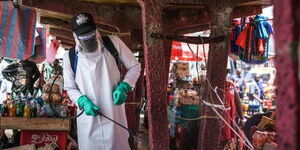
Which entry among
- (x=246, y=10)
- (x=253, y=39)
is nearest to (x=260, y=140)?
(x=246, y=10)

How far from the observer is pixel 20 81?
19.2 ft

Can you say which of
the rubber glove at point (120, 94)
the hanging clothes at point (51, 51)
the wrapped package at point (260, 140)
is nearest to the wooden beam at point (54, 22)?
the hanging clothes at point (51, 51)

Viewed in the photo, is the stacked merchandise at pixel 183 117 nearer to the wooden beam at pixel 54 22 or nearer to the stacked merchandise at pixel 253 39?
the stacked merchandise at pixel 253 39

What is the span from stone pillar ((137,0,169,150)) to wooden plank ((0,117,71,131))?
1.48 meters

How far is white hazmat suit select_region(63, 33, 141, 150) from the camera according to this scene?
140 inches

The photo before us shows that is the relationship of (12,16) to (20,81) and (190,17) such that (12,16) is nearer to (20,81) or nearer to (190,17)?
(20,81)

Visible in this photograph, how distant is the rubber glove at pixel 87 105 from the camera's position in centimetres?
333

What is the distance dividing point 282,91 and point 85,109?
259 cm

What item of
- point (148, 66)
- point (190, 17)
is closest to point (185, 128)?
point (190, 17)

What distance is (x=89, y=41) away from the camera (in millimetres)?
3449

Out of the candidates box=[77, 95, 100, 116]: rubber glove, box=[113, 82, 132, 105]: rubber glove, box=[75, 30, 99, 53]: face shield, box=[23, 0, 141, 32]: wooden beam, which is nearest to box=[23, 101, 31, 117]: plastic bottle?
box=[77, 95, 100, 116]: rubber glove

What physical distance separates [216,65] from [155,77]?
1.13 meters

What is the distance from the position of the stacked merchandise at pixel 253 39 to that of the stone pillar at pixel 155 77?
11.5ft

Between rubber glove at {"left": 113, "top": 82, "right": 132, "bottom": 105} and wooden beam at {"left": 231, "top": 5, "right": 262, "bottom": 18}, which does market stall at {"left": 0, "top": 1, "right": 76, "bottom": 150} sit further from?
Answer: wooden beam at {"left": 231, "top": 5, "right": 262, "bottom": 18}
